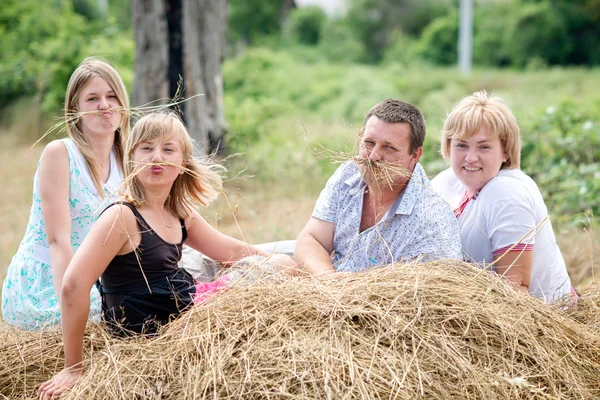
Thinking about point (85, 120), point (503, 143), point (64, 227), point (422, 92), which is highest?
point (85, 120)

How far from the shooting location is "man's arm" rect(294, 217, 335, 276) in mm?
3420

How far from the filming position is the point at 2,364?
3.13 m

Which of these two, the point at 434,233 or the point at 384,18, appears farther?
the point at 384,18

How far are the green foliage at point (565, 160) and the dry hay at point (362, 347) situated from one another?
135 inches

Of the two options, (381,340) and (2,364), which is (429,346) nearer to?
(381,340)

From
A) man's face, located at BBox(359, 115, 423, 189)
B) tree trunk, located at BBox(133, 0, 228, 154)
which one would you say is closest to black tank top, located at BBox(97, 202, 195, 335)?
man's face, located at BBox(359, 115, 423, 189)

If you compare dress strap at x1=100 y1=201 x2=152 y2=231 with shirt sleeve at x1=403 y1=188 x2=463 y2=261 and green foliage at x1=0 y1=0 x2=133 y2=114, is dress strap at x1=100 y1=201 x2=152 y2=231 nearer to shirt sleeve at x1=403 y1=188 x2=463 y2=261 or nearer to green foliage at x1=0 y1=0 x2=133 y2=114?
shirt sleeve at x1=403 y1=188 x2=463 y2=261

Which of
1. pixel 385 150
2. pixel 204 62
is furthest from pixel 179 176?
pixel 204 62

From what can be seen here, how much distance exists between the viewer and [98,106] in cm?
364

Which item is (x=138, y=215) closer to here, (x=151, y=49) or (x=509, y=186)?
(x=509, y=186)

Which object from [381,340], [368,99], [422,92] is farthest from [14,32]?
[381,340]

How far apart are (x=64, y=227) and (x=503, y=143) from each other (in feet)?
7.33

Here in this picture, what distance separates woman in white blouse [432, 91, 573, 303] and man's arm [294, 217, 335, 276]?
2.22 feet

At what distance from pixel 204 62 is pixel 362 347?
5.63 metres
